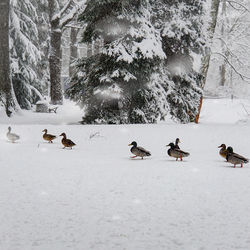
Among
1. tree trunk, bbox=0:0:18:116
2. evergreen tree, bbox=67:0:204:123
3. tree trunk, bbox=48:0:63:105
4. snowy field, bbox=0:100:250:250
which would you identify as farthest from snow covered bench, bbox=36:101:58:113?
snowy field, bbox=0:100:250:250

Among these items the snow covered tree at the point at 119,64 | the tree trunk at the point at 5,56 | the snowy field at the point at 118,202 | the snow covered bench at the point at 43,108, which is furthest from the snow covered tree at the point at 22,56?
the snowy field at the point at 118,202

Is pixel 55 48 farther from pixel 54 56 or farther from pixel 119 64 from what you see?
pixel 119 64

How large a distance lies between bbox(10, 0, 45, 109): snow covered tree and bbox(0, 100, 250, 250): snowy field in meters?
11.4

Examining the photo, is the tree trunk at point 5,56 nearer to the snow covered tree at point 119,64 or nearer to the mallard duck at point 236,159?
the snow covered tree at point 119,64

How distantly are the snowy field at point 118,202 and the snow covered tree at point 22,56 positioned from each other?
11.4 meters

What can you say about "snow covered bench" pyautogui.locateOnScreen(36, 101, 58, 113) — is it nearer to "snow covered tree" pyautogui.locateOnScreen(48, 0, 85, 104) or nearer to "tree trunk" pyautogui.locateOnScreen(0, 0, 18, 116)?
"snow covered tree" pyautogui.locateOnScreen(48, 0, 85, 104)

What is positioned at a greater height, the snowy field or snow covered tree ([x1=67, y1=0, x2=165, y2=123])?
snow covered tree ([x1=67, y1=0, x2=165, y2=123])

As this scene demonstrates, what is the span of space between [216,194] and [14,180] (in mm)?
3395

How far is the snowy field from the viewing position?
156 inches

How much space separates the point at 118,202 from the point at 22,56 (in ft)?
55.4

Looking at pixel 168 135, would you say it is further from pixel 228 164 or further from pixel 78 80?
pixel 78 80

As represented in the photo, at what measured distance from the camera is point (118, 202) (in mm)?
5168

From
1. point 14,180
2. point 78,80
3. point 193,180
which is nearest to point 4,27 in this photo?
point 78,80

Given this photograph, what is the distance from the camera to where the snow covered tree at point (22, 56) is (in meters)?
19.6
